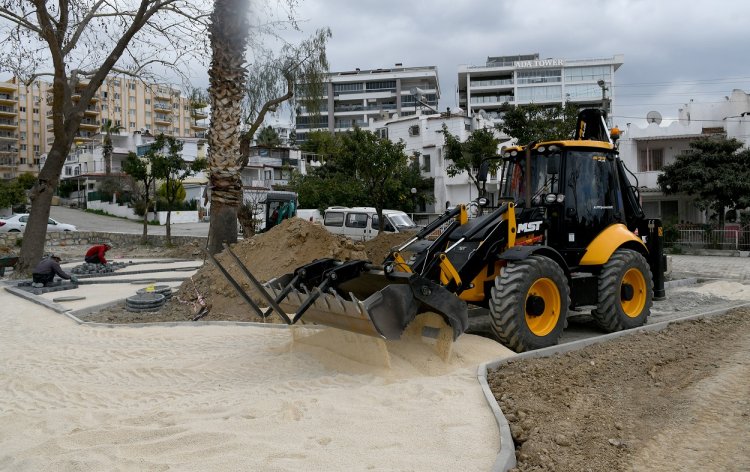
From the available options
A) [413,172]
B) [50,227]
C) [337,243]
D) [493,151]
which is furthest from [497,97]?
[337,243]

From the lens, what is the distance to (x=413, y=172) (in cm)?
4609

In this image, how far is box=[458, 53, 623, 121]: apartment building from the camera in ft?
261

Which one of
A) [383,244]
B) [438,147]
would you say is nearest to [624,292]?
[383,244]

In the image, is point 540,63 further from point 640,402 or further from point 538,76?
point 640,402

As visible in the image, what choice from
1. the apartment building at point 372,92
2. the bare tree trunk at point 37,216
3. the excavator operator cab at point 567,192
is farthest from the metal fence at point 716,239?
the apartment building at point 372,92

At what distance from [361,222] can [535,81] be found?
62926mm

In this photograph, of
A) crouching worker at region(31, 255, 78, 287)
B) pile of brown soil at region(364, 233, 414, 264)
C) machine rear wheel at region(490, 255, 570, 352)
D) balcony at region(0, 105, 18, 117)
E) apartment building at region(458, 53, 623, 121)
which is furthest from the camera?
balcony at region(0, 105, 18, 117)

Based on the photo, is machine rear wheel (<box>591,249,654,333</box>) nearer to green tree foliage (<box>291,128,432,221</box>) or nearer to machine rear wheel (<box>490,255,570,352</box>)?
machine rear wheel (<box>490,255,570,352</box>)

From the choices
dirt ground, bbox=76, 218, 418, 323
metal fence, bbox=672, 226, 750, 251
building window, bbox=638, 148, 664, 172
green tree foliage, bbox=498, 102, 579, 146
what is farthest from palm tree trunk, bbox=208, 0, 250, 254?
building window, bbox=638, 148, 664, 172

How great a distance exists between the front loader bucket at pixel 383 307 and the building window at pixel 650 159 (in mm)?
32771

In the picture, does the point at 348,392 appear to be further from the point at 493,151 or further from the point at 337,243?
the point at 493,151

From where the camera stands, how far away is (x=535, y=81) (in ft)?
267

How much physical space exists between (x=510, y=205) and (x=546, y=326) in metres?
1.53

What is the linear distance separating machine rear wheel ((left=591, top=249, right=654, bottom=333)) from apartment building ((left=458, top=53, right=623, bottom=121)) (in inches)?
2810
